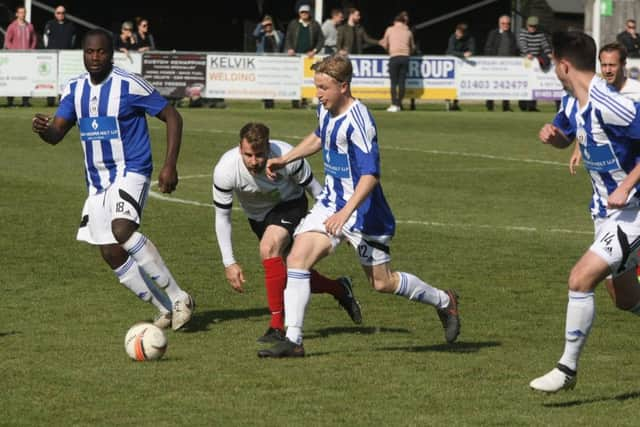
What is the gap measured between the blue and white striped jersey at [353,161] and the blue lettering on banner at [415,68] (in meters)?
22.9

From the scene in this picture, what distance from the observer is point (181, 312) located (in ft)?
30.8

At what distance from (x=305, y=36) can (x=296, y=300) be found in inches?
897

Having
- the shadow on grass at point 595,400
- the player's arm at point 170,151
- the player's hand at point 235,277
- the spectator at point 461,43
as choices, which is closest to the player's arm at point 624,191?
the shadow on grass at point 595,400

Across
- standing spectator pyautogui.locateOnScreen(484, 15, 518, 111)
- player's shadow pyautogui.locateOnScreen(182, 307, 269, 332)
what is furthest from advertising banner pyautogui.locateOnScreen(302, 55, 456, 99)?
player's shadow pyautogui.locateOnScreen(182, 307, 269, 332)

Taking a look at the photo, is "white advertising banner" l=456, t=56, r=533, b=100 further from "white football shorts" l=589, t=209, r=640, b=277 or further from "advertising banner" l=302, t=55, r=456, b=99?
"white football shorts" l=589, t=209, r=640, b=277

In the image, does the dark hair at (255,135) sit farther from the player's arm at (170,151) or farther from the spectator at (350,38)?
the spectator at (350,38)

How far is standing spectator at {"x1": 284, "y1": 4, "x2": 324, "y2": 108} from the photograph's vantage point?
30.7 metres

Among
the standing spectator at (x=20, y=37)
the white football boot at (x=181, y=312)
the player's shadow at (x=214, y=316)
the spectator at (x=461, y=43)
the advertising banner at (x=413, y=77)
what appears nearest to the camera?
the white football boot at (x=181, y=312)

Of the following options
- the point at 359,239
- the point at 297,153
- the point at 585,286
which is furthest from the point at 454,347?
the point at 585,286

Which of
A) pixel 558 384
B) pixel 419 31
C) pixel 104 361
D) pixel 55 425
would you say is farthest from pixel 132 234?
pixel 419 31

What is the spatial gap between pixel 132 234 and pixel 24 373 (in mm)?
1594

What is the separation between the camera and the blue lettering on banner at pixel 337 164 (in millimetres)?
8469

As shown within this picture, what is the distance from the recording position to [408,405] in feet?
23.8

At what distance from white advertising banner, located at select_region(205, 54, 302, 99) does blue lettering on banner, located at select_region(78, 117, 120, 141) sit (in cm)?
2112
